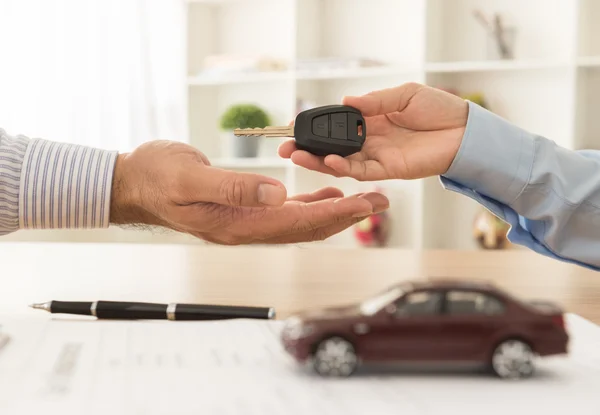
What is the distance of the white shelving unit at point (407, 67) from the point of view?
288cm

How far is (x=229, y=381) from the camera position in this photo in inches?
17.2

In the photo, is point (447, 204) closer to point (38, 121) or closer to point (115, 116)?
point (115, 116)

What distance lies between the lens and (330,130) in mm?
779

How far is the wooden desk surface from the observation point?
0.84 m

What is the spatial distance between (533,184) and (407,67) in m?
2.14

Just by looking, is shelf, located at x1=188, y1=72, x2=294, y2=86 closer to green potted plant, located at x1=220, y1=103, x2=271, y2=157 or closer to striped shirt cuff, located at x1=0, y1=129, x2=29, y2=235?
green potted plant, located at x1=220, y1=103, x2=271, y2=157

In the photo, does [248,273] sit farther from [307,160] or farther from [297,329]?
[297,329]

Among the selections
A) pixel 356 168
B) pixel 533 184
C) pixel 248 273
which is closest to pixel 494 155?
pixel 533 184

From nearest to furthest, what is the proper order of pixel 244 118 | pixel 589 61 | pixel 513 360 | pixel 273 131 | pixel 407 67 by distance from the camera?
pixel 513 360 → pixel 273 131 → pixel 589 61 → pixel 407 67 → pixel 244 118

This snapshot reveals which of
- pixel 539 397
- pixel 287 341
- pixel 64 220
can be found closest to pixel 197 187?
pixel 64 220

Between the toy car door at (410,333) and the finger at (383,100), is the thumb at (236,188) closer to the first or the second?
the finger at (383,100)

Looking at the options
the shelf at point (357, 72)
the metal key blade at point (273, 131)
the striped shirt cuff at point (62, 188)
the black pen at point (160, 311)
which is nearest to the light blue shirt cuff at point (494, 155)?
the metal key blade at point (273, 131)

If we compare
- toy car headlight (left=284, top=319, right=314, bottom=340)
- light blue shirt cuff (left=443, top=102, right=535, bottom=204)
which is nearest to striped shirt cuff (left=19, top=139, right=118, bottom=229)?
light blue shirt cuff (left=443, top=102, right=535, bottom=204)

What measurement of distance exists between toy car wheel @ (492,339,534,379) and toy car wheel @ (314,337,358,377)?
0.08 metres
